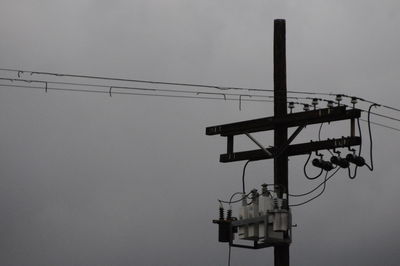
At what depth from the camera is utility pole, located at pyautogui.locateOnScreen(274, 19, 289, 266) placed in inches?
1104

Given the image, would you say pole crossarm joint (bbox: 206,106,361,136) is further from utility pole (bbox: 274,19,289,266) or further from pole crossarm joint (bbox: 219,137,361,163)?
pole crossarm joint (bbox: 219,137,361,163)

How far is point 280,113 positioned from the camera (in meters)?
29.0

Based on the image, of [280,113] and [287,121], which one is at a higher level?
[280,113]

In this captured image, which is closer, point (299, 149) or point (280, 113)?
point (299, 149)

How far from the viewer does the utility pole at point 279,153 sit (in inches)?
1094

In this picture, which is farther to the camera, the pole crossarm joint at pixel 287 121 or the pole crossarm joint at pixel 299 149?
the pole crossarm joint at pixel 299 149

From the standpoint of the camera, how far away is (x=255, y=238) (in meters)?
28.1

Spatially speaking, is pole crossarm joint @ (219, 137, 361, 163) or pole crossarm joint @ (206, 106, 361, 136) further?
pole crossarm joint @ (219, 137, 361, 163)

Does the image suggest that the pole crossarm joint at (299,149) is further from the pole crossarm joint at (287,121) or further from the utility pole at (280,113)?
the pole crossarm joint at (287,121)

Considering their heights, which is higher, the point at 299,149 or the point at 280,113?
the point at 280,113

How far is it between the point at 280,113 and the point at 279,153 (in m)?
0.89

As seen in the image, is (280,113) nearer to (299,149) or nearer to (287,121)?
(287,121)

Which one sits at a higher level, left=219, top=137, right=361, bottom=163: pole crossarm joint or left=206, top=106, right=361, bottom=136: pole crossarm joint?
left=206, top=106, right=361, bottom=136: pole crossarm joint

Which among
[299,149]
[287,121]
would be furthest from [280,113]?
[299,149]
